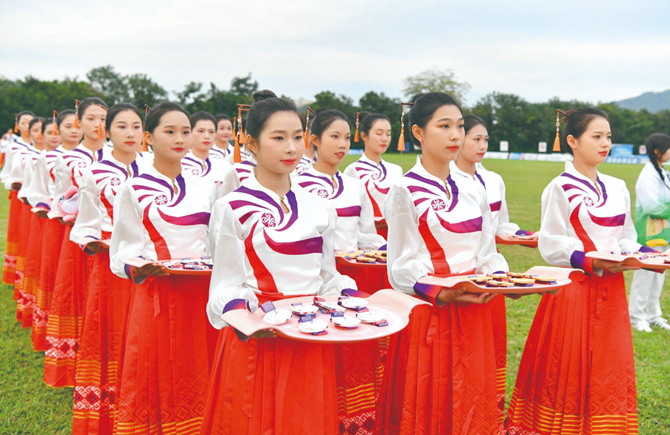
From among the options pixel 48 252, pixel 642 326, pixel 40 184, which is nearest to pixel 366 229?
pixel 48 252

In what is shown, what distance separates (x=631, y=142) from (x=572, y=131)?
61.4 meters

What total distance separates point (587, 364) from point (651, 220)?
3523mm

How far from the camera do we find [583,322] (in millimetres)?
3203

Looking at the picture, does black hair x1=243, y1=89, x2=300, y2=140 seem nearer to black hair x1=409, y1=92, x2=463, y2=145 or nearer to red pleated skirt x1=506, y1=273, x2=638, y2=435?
black hair x1=409, y1=92, x2=463, y2=145

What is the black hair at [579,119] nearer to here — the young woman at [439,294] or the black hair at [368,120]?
the young woman at [439,294]

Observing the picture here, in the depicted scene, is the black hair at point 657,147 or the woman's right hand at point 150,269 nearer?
the woman's right hand at point 150,269

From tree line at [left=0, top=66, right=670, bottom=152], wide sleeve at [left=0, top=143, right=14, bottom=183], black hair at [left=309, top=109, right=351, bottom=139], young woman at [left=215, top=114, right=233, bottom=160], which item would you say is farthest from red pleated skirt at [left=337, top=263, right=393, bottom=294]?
tree line at [left=0, top=66, right=670, bottom=152]

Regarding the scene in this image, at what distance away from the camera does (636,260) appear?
287 cm

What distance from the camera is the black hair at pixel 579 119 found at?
3434 millimetres

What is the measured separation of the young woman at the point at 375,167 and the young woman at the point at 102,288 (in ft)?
6.80

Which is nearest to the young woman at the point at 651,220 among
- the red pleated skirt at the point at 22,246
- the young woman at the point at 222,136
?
the young woman at the point at 222,136

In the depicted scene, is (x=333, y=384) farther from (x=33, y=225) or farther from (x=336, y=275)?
(x=33, y=225)

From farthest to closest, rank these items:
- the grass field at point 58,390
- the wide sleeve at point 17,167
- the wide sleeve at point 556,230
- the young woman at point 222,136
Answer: the wide sleeve at point 17,167 → the young woman at point 222,136 → the grass field at point 58,390 → the wide sleeve at point 556,230

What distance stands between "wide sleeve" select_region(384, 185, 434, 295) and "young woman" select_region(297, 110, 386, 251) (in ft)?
4.35
